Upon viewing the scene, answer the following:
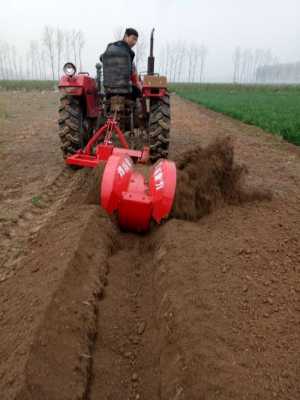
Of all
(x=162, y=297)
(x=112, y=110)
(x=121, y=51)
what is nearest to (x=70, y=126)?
(x=112, y=110)

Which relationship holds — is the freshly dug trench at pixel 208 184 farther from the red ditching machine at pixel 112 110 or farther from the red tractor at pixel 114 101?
the red tractor at pixel 114 101

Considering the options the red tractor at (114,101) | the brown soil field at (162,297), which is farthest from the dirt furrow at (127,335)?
the red tractor at (114,101)

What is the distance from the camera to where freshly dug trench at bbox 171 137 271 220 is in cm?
398

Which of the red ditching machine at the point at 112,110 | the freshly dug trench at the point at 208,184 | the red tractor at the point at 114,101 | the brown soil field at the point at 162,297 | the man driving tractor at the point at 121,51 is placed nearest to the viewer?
the brown soil field at the point at 162,297

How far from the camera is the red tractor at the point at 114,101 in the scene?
5.82 m

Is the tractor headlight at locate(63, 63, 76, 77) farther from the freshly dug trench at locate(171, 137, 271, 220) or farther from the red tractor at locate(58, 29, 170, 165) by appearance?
the freshly dug trench at locate(171, 137, 271, 220)

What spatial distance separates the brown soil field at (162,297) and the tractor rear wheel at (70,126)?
4.92ft

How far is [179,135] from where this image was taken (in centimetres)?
1005

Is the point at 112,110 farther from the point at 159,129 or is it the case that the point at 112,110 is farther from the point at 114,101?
the point at 159,129

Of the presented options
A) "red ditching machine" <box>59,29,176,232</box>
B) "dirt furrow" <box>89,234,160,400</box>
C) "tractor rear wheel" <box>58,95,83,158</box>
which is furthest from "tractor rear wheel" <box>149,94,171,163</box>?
"dirt furrow" <box>89,234,160,400</box>

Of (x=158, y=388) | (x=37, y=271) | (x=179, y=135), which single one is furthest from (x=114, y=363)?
(x=179, y=135)

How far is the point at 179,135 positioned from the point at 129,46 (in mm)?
4457

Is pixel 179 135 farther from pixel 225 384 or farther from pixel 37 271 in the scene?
pixel 225 384

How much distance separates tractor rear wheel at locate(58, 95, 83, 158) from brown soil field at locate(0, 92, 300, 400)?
1.50 meters
